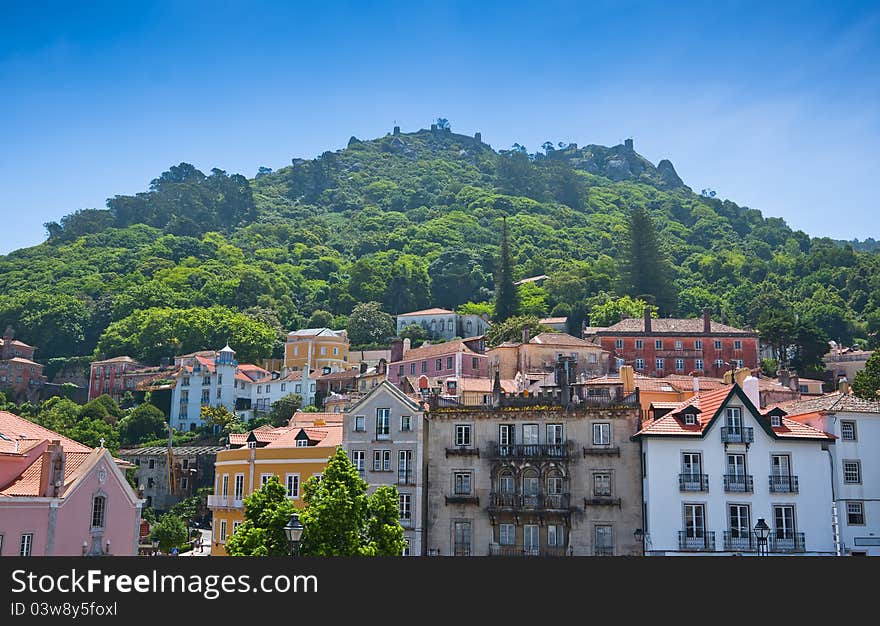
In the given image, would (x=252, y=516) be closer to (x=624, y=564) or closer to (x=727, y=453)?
(x=624, y=564)

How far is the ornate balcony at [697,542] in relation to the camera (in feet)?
145

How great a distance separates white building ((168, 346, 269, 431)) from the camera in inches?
4525

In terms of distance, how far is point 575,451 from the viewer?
48219 mm

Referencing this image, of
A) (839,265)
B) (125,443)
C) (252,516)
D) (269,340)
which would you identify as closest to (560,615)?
(252,516)

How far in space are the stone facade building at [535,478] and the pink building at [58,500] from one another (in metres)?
15.0

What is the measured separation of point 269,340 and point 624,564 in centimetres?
11755

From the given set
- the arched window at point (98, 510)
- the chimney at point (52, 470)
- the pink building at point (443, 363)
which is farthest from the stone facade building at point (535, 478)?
the pink building at point (443, 363)

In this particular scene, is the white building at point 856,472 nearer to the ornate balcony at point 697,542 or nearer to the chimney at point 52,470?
the ornate balcony at point 697,542

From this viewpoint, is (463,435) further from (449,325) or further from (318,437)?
(449,325)

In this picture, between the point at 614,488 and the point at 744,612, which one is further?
the point at 614,488

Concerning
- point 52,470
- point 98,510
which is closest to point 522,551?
point 98,510

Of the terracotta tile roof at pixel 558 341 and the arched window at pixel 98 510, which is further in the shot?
the terracotta tile roof at pixel 558 341

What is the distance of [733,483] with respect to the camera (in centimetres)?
4556

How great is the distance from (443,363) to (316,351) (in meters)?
28.7
